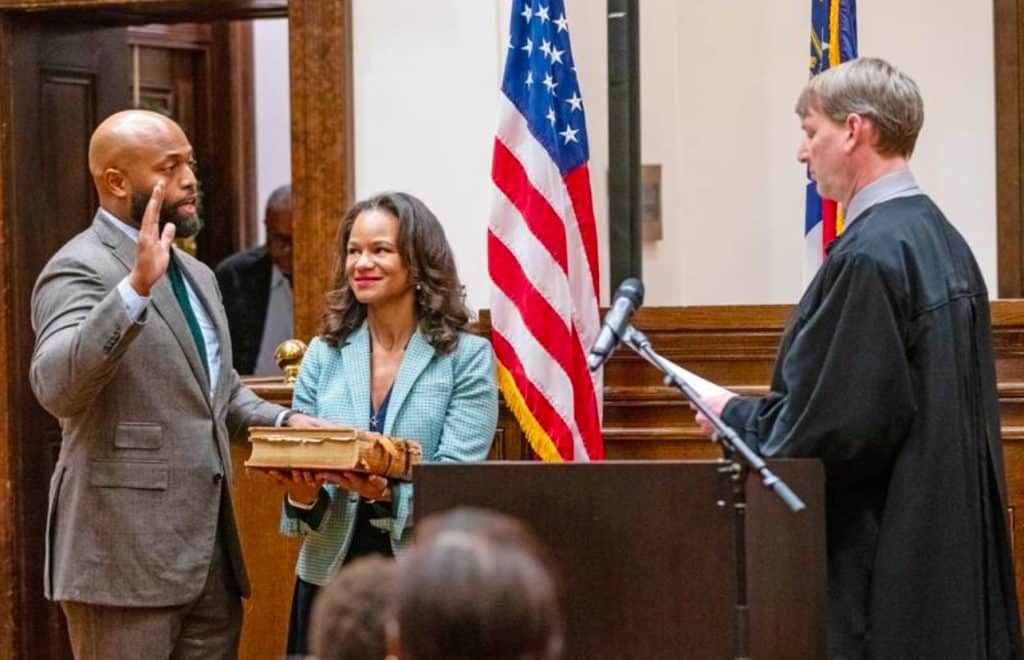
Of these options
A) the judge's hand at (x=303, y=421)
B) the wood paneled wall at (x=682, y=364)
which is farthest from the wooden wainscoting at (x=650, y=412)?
the judge's hand at (x=303, y=421)

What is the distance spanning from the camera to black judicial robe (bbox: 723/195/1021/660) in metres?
3.65

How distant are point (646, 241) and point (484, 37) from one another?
1607 millimetres

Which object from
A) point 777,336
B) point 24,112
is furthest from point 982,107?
point 24,112

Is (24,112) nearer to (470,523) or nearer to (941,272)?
(941,272)

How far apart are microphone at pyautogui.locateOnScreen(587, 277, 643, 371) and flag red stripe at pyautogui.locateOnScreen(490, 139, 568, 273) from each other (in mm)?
1643

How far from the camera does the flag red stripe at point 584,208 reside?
210 inches

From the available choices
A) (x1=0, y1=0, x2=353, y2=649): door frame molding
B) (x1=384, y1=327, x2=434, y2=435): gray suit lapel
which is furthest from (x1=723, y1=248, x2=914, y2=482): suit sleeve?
(x1=0, y1=0, x2=353, y2=649): door frame molding

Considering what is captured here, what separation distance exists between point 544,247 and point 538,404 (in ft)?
1.43

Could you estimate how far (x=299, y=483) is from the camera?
423 centimetres

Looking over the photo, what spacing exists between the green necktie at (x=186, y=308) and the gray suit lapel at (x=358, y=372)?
12.9 inches

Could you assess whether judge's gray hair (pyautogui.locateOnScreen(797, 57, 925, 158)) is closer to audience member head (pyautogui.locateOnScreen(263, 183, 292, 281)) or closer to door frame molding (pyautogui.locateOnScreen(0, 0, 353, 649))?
door frame molding (pyautogui.locateOnScreen(0, 0, 353, 649))

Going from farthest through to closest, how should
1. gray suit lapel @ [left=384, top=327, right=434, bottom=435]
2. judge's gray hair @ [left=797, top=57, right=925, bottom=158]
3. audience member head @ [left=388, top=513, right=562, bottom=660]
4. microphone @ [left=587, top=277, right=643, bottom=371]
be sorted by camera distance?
gray suit lapel @ [left=384, top=327, right=434, bottom=435], judge's gray hair @ [left=797, top=57, right=925, bottom=158], microphone @ [left=587, top=277, right=643, bottom=371], audience member head @ [left=388, top=513, right=562, bottom=660]

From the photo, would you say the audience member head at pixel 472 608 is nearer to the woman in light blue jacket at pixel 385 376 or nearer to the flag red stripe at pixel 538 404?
the woman in light blue jacket at pixel 385 376

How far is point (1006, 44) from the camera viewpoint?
6680mm
